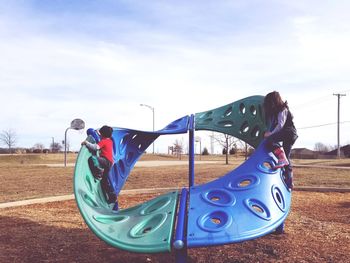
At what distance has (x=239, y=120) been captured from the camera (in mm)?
7867

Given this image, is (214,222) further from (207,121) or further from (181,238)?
(207,121)

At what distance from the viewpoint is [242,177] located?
16.1 ft

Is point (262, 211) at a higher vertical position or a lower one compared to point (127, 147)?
lower

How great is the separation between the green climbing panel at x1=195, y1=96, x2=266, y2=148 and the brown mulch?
164 centimetres

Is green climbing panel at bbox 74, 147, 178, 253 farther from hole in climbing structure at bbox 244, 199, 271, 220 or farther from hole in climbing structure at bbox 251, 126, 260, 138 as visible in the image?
hole in climbing structure at bbox 251, 126, 260, 138

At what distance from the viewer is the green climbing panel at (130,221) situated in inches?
153

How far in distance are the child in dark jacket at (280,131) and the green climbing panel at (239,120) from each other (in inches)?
57.3

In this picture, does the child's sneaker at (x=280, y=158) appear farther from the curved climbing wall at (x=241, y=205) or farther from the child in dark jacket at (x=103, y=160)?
the child in dark jacket at (x=103, y=160)

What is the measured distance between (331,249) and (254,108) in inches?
107

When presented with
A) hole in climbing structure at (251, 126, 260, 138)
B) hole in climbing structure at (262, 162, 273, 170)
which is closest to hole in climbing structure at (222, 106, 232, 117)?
hole in climbing structure at (251, 126, 260, 138)

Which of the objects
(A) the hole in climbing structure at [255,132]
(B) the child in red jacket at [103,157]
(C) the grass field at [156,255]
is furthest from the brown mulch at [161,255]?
(A) the hole in climbing structure at [255,132]

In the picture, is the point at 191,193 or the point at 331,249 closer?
the point at 191,193

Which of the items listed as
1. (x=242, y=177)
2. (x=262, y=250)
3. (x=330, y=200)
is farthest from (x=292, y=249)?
(x=330, y=200)

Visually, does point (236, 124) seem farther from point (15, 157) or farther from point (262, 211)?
point (15, 157)
